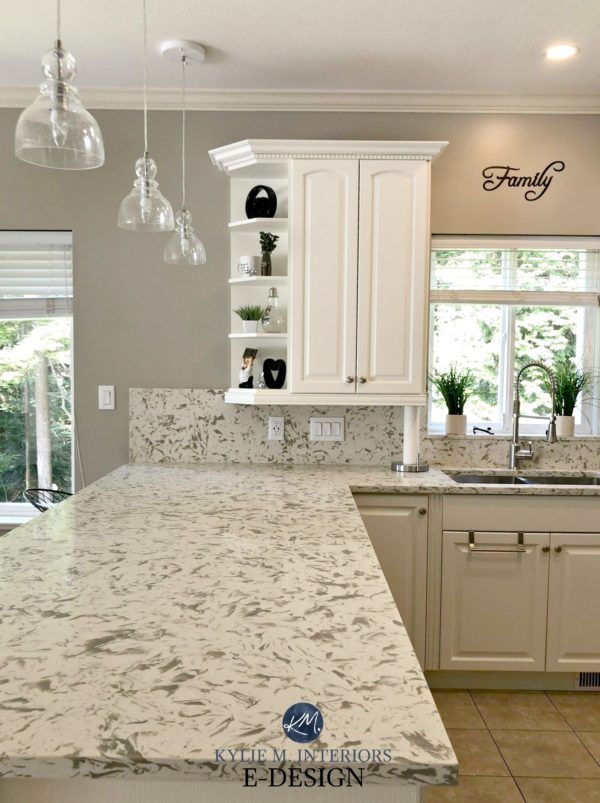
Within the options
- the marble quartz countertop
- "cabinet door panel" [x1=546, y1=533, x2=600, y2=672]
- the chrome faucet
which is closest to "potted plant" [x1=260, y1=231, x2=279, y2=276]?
the chrome faucet

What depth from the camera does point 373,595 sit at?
4.62 ft

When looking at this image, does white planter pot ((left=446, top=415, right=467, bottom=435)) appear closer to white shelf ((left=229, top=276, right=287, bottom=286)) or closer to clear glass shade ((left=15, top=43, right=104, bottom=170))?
white shelf ((left=229, top=276, right=287, bottom=286))

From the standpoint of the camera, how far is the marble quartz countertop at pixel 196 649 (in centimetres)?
87

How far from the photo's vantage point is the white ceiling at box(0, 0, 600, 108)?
2.40 meters

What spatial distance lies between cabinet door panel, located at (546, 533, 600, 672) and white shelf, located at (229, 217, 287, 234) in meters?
1.82

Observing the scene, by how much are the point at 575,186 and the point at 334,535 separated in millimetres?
2326

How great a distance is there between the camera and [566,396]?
3289 millimetres

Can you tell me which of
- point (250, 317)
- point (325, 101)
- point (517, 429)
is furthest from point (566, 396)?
point (325, 101)

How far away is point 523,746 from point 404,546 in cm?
85

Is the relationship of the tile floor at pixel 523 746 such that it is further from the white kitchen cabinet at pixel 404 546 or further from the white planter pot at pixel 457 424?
the white planter pot at pixel 457 424

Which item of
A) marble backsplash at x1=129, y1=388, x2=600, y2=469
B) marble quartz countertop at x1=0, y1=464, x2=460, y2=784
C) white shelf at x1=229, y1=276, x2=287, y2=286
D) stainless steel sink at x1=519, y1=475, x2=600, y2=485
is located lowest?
stainless steel sink at x1=519, y1=475, x2=600, y2=485

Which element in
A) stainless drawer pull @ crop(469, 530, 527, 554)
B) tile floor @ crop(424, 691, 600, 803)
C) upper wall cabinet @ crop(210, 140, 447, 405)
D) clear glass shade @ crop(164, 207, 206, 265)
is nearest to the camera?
tile floor @ crop(424, 691, 600, 803)

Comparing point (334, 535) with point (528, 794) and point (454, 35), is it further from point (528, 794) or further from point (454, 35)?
point (454, 35)

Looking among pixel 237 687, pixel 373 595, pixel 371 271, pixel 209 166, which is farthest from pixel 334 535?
pixel 209 166
